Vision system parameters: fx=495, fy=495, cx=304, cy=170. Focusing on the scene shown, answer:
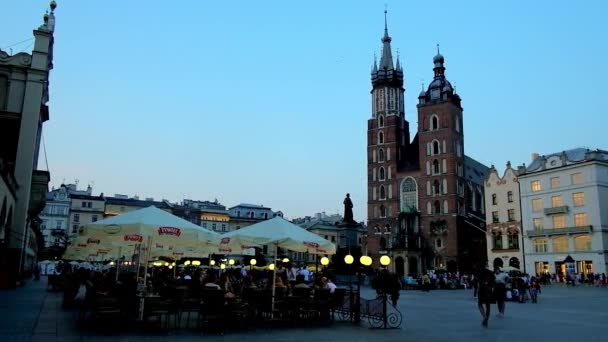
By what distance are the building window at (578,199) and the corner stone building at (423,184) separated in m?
20.8

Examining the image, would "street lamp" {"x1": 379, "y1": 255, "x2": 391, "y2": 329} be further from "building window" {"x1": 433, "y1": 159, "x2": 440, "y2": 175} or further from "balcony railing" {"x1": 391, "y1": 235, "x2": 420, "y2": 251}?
"building window" {"x1": 433, "y1": 159, "x2": 440, "y2": 175}

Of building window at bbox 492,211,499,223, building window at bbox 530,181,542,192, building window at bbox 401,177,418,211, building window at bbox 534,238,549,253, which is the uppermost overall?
building window at bbox 401,177,418,211

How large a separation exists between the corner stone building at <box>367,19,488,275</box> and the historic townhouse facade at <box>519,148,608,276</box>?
15.7m

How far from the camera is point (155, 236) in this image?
12.9 meters

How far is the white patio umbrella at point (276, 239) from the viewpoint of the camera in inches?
570

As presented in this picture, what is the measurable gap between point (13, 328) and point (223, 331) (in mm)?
4972

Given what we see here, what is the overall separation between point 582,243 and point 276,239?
53215 mm

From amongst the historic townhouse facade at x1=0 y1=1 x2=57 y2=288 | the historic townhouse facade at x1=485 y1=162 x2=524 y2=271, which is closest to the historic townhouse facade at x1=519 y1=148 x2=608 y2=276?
the historic townhouse facade at x1=485 y1=162 x2=524 y2=271

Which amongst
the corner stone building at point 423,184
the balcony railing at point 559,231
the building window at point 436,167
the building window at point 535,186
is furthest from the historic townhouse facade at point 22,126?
the building window at point 436,167

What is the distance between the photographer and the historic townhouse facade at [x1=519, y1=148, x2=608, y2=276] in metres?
54.9

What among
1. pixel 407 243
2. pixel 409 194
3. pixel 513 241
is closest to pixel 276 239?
pixel 513 241

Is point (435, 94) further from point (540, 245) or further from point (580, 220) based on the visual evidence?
point (580, 220)

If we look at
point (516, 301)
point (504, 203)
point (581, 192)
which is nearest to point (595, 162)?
point (581, 192)

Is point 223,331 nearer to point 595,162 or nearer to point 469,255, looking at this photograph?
point 595,162
